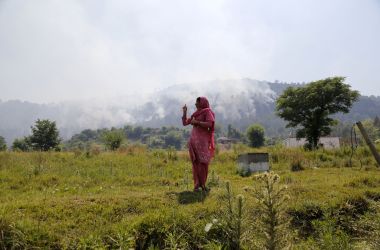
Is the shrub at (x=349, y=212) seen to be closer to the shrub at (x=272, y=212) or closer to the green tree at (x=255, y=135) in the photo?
the shrub at (x=272, y=212)

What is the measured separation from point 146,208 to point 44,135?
148 ft

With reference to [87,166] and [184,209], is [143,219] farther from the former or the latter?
[87,166]

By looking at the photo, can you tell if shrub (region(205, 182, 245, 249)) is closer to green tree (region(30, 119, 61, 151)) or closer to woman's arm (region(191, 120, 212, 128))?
woman's arm (region(191, 120, 212, 128))

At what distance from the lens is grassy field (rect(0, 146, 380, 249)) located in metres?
5.15

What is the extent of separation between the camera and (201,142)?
8.57 metres

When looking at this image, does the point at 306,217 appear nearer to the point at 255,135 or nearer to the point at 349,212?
the point at 349,212

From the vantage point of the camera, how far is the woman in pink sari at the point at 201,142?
8.48 m

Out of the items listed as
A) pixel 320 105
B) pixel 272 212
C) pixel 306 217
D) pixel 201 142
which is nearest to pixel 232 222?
pixel 272 212

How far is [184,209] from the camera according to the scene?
21.8 feet

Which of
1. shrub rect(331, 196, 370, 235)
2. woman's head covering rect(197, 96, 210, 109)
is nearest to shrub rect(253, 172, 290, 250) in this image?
shrub rect(331, 196, 370, 235)

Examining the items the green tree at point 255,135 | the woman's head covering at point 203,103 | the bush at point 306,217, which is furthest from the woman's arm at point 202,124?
the green tree at point 255,135

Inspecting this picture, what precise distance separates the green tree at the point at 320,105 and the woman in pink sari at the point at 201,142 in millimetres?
27330

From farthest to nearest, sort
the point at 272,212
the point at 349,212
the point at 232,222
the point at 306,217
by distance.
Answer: the point at 349,212 < the point at 306,217 < the point at 232,222 < the point at 272,212

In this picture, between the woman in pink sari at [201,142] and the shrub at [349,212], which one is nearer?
the shrub at [349,212]
